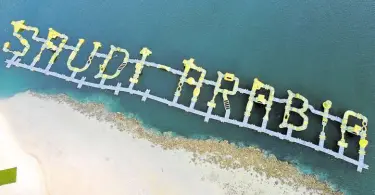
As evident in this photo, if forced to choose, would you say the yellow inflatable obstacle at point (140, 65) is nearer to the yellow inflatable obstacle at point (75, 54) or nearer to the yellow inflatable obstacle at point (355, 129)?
the yellow inflatable obstacle at point (75, 54)

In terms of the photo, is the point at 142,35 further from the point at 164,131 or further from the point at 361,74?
the point at 361,74

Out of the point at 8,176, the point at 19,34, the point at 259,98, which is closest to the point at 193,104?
the point at 259,98

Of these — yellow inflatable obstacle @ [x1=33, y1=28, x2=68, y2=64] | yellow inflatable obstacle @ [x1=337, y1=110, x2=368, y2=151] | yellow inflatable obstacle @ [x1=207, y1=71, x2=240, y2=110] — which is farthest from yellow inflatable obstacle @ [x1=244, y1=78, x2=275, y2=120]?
yellow inflatable obstacle @ [x1=33, y1=28, x2=68, y2=64]

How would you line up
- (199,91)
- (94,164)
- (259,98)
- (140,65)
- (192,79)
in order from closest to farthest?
(94,164), (259,98), (199,91), (192,79), (140,65)

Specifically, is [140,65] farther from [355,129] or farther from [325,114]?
[355,129]

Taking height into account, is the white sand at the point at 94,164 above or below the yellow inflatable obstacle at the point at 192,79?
below

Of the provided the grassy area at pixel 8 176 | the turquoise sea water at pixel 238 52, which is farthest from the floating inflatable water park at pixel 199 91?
the grassy area at pixel 8 176
